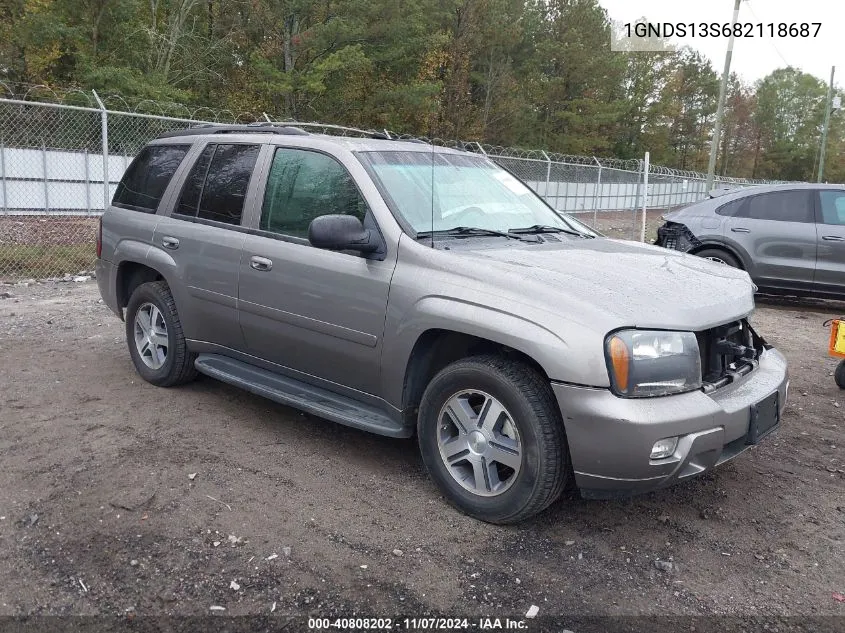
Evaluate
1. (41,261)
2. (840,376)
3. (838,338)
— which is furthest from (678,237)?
(41,261)

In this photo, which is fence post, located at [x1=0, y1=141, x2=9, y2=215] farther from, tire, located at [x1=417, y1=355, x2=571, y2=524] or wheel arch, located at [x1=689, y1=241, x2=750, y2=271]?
tire, located at [x1=417, y1=355, x2=571, y2=524]

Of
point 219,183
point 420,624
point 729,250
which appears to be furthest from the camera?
point 729,250

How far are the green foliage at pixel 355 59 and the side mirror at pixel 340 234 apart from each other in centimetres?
2166

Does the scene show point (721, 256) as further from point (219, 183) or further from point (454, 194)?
point (219, 183)

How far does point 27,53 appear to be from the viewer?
25703mm

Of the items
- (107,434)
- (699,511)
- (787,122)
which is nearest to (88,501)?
(107,434)

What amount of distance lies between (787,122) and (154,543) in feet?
294

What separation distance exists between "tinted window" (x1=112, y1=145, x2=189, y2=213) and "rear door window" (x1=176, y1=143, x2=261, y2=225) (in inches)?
11.5

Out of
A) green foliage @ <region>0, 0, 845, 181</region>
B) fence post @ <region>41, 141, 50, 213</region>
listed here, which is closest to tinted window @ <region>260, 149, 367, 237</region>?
fence post @ <region>41, 141, 50, 213</region>

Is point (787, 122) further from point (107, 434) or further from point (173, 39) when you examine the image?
point (107, 434)

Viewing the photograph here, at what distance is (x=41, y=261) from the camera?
415 inches

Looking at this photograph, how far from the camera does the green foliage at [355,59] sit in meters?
25.5

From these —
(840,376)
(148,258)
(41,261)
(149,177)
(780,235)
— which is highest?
(149,177)

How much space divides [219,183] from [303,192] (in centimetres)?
85
